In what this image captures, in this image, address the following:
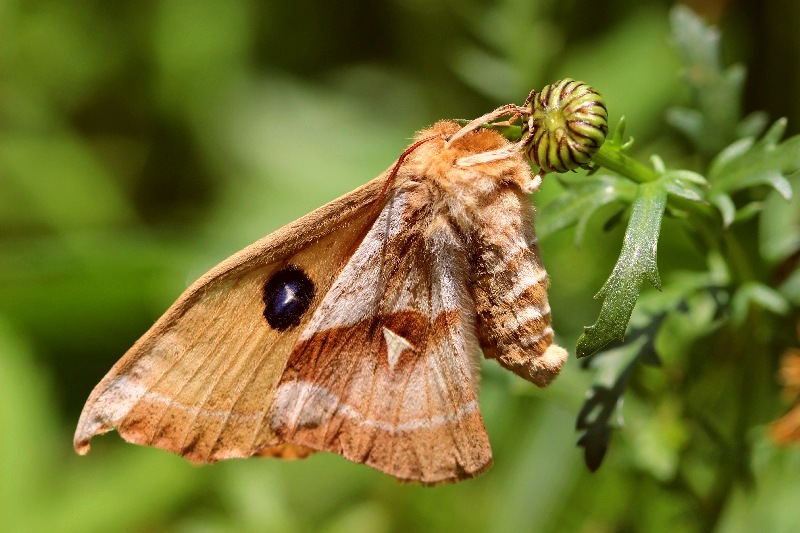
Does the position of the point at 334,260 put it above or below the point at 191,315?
above

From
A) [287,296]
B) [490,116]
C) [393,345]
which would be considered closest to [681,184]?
[490,116]

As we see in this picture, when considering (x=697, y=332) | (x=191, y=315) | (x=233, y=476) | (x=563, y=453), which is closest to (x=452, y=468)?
(x=191, y=315)

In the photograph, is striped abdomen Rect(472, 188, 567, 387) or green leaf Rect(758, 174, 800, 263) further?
green leaf Rect(758, 174, 800, 263)

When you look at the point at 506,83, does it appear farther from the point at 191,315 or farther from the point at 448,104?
the point at 191,315

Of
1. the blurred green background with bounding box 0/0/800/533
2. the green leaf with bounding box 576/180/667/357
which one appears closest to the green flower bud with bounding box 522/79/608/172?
the green leaf with bounding box 576/180/667/357

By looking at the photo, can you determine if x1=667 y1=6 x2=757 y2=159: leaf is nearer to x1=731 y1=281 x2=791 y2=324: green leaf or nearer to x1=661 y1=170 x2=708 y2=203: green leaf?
x1=731 y1=281 x2=791 y2=324: green leaf

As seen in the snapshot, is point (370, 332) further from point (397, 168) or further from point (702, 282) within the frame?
point (702, 282)

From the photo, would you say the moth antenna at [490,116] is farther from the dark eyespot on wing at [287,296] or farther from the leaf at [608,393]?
the leaf at [608,393]
